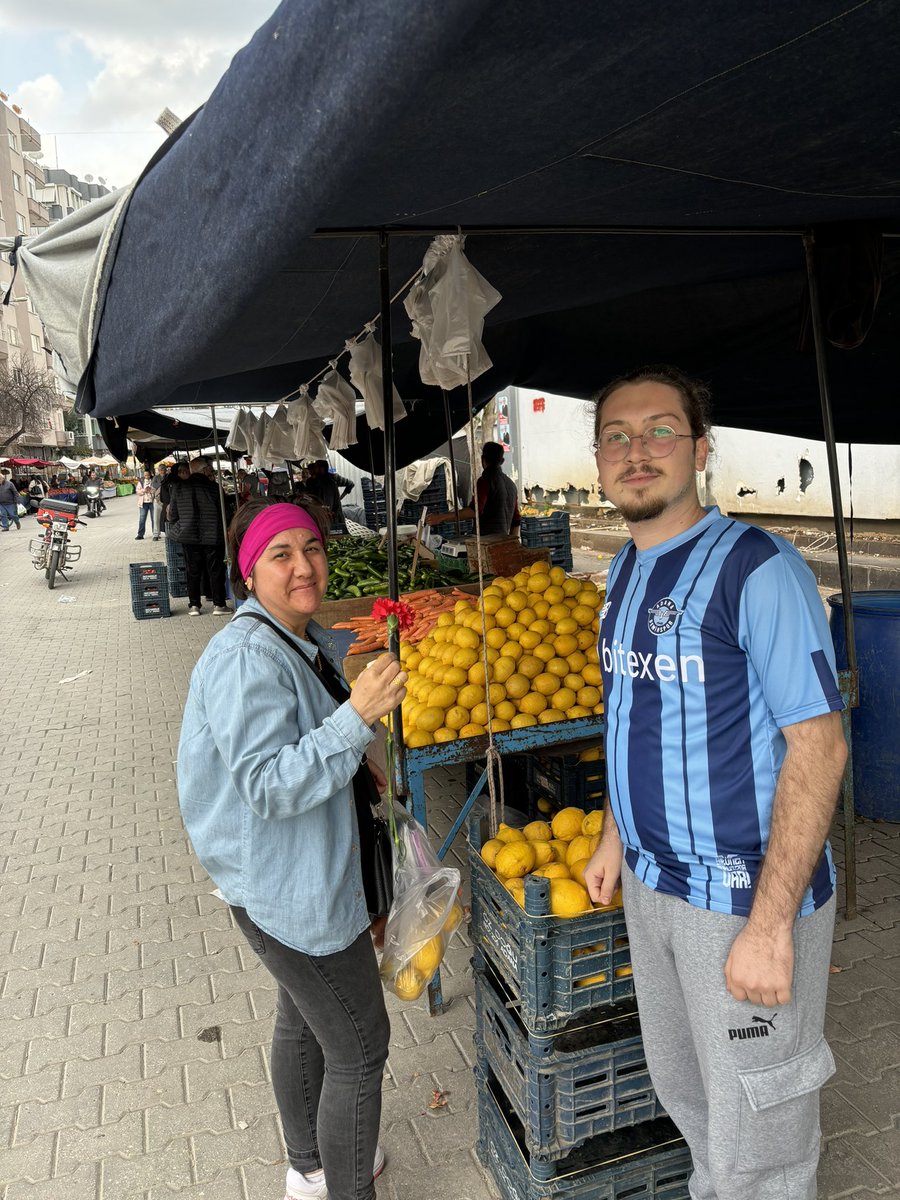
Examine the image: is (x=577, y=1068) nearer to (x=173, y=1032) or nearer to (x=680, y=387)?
(x=680, y=387)

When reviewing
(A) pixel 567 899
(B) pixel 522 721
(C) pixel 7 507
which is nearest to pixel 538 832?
(A) pixel 567 899

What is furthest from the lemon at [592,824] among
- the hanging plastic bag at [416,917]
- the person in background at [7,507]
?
the person in background at [7,507]

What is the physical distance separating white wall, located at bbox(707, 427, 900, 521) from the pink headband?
9583mm

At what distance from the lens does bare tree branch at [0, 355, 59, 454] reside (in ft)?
187

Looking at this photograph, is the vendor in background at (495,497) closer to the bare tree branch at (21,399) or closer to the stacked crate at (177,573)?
the stacked crate at (177,573)

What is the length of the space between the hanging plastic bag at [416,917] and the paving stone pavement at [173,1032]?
28.5 inches

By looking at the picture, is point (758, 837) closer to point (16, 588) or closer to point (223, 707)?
point (223, 707)

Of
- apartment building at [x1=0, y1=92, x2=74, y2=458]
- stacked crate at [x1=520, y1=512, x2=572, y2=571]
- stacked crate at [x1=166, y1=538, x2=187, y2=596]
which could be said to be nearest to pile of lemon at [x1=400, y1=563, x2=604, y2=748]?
stacked crate at [x1=520, y1=512, x2=572, y2=571]

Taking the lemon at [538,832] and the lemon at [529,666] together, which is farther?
the lemon at [529,666]

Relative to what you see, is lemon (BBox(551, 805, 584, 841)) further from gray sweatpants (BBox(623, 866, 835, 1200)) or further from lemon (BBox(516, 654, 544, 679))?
lemon (BBox(516, 654, 544, 679))

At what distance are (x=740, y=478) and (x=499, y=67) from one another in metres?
13.6

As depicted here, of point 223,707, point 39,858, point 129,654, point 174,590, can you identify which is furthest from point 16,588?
point 223,707

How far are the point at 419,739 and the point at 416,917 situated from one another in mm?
1043

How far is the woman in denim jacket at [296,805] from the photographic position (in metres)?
1.84
